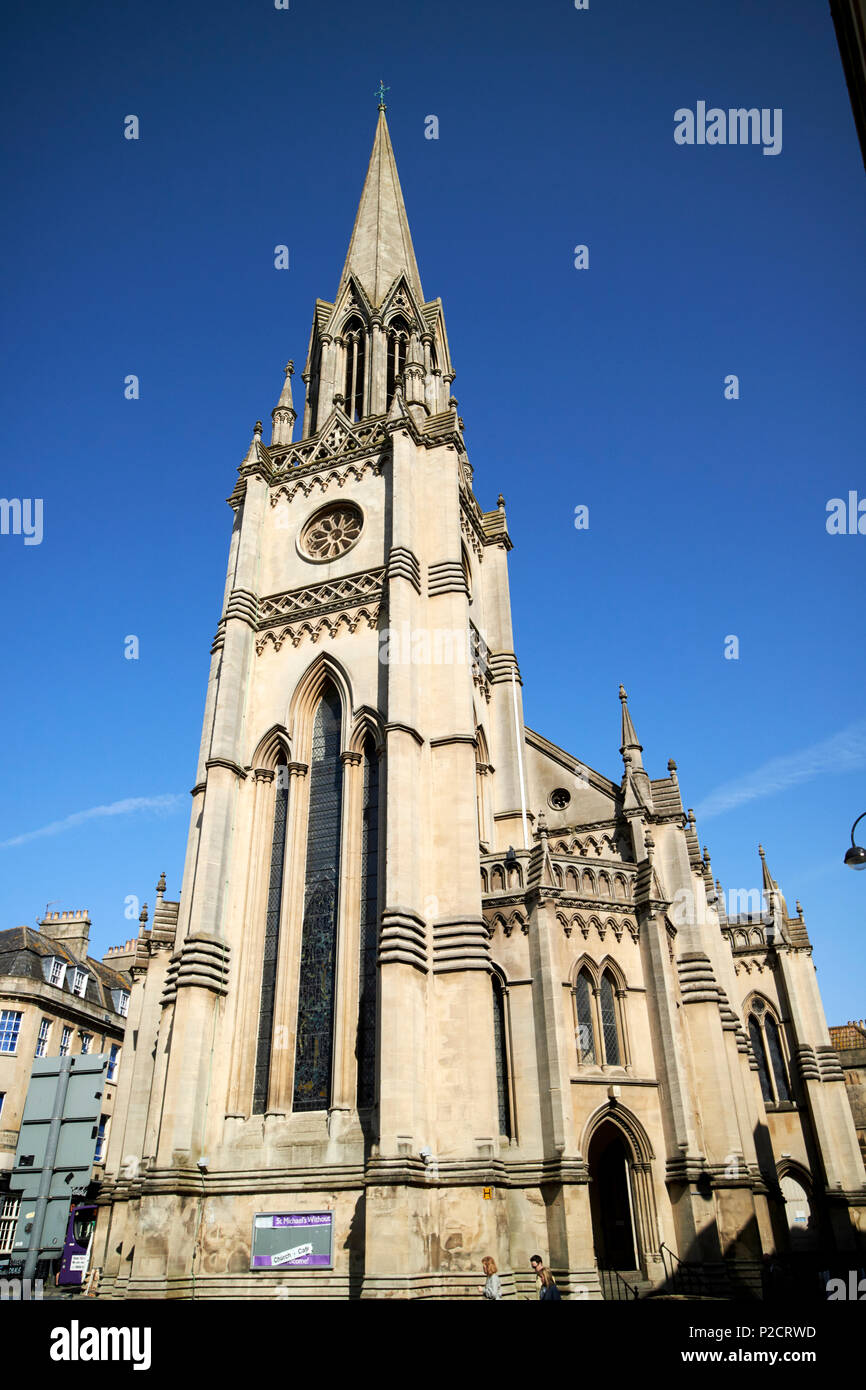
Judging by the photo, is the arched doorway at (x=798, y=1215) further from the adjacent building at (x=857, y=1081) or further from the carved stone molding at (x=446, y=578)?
the carved stone molding at (x=446, y=578)

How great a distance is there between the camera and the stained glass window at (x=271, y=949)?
803 inches

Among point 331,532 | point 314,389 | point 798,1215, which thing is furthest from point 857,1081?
point 314,389

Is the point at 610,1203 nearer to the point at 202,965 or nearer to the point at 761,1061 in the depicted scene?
the point at 202,965

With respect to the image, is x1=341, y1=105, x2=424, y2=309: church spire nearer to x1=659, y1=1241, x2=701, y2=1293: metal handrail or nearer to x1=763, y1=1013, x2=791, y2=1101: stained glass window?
x1=763, y1=1013, x2=791, y2=1101: stained glass window

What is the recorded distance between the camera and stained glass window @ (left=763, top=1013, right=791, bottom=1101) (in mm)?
31859

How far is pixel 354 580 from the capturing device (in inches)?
992

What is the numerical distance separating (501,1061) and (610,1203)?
20.1 feet

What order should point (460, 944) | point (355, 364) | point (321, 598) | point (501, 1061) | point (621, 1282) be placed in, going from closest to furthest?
Answer: point (621, 1282)
point (460, 944)
point (501, 1061)
point (321, 598)
point (355, 364)

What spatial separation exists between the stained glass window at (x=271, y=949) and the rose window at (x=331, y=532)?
6462 millimetres

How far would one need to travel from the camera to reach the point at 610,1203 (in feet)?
74.2

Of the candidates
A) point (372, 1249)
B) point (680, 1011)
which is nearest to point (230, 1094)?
point (372, 1249)

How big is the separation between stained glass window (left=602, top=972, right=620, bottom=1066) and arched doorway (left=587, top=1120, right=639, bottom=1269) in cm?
219

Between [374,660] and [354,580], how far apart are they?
277 cm
